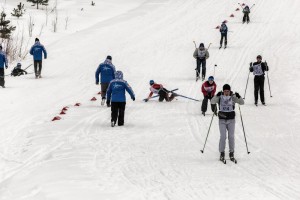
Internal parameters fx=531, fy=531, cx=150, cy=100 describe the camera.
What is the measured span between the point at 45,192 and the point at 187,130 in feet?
19.9

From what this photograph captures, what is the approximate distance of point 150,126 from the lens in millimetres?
14562

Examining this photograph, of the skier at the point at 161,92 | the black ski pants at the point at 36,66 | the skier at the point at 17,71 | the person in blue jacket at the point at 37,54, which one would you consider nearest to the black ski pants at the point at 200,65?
the skier at the point at 161,92

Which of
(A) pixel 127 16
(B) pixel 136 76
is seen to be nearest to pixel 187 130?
(B) pixel 136 76

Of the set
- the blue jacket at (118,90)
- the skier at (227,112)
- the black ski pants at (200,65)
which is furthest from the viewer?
the black ski pants at (200,65)

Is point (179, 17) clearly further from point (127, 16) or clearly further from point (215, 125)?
point (215, 125)

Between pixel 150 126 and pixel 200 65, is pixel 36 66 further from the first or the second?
pixel 150 126

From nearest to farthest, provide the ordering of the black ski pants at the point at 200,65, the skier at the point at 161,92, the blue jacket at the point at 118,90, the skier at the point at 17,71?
1. the blue jacket at the point at 118,90
2. the skier at the point at 161,92
3. the black ski pants at the point at 200,65
4. the skier at the point at 17,71

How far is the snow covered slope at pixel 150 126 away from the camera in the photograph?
923 centimetres

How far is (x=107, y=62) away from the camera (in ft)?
56.3

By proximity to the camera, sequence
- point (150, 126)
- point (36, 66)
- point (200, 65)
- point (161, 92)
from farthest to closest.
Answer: point (36, 66), point (200, 65), point (161, 92), point (150, 126)

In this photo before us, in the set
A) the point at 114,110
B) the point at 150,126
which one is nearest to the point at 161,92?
the point at 150,126

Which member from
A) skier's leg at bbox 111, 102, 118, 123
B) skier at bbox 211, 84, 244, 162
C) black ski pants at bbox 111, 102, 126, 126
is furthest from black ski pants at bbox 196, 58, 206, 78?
skier at bbox 211, 84, 244, 162

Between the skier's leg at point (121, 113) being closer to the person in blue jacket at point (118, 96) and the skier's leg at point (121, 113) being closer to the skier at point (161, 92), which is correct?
the person in blue jacket at point (118, 96)

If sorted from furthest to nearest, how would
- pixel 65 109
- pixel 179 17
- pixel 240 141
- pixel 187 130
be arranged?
1. pixel 179 17
2. pixel 65 109
3. pixel 187 130
4. pixel 240 141
